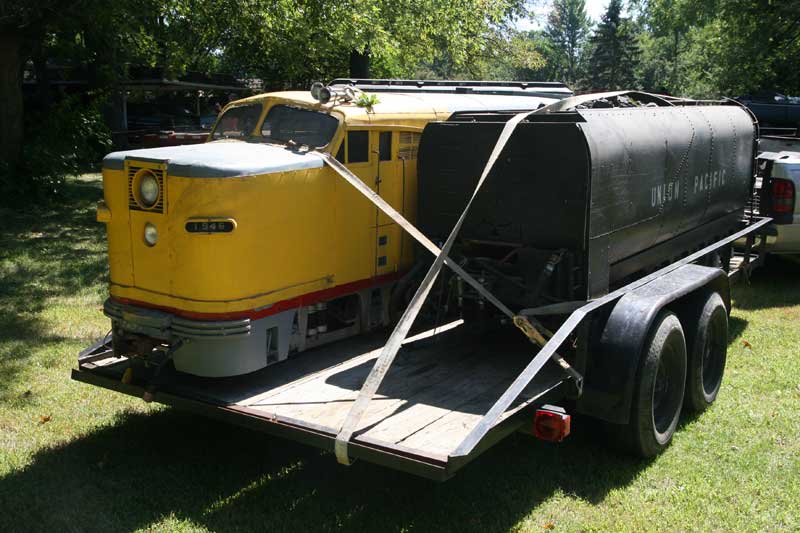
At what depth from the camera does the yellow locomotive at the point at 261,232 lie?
518cm

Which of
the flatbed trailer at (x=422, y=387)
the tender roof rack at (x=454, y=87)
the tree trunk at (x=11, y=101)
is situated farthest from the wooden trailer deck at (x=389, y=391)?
the tree trunk at (x=11, y=101)

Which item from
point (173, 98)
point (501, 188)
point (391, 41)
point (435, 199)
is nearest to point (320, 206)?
point (435, 199)

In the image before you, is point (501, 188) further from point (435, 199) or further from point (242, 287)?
point (242, 287)

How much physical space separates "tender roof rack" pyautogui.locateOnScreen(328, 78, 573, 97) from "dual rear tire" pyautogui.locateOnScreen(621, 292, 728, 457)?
10.6ft

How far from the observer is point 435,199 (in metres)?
6.07

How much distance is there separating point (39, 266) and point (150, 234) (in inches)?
253

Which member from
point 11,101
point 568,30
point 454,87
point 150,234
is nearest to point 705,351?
point 454,87

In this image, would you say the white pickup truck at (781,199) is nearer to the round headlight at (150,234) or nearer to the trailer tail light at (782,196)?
the trailer tail light at (782,196)

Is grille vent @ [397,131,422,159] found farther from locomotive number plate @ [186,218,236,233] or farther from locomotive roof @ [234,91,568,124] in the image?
locomotive number plate @ [186,218,236,233]

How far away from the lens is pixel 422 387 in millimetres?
5340

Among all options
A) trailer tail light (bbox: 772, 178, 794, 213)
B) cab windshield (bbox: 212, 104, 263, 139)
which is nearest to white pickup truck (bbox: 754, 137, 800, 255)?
trailer tail light (bbox: 772, 178, 794, 213)

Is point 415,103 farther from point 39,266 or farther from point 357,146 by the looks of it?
point 39,266

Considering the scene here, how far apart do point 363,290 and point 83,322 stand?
3.87 metres

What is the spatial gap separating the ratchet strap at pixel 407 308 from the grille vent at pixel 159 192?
120 centimetres
